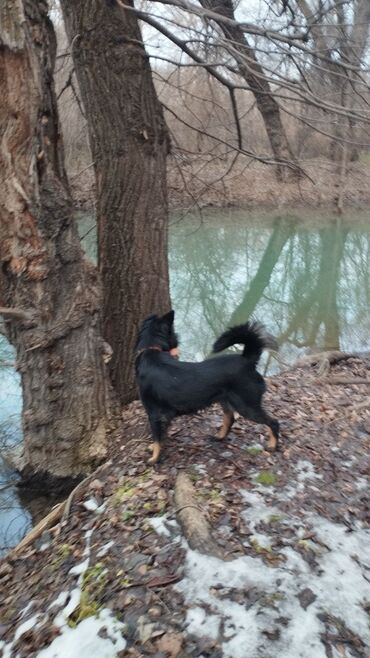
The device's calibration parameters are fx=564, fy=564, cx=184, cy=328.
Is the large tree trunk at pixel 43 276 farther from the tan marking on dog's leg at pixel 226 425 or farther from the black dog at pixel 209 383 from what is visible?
the tan marking on dog's leg at pixel 226 425

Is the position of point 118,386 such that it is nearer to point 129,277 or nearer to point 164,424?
point 129,277

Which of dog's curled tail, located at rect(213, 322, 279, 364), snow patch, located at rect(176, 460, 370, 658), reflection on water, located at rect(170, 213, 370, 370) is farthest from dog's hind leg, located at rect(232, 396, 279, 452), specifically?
reflection on water, located at rect(170, 213, 370, 370)

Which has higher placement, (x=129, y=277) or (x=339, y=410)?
(x=129, y=277)

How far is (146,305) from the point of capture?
6043 mm

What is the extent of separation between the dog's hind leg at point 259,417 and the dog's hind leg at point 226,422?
0.62 feet

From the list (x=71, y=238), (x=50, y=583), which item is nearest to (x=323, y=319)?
(x=71, y=238)

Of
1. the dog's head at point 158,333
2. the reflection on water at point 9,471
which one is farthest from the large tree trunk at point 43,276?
the dog's head at point 158,333

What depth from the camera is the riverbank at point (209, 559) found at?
2.83m

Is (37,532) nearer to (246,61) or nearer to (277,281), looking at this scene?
(246,61)

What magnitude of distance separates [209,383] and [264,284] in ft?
39.9

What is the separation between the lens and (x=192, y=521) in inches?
139

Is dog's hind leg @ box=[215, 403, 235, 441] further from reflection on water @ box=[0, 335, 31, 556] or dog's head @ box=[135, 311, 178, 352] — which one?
reflection on water @ box=[0, 335, 31, 556]

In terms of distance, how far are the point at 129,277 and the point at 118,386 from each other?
3.94 feet

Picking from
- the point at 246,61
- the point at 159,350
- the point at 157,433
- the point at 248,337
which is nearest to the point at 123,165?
the point at 246,61
